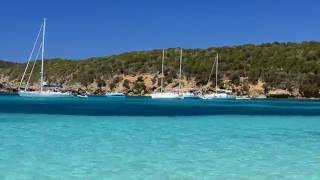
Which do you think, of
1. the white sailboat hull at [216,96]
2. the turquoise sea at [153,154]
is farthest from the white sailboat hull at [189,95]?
the turquoise sea at [153,154]

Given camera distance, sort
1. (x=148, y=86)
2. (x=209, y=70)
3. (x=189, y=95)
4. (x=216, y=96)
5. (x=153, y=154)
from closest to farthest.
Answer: (x=153, y=154) < (x=216, y=96) < (x=189, y=95) < (x=209, y=70) < (x=148, y=86)

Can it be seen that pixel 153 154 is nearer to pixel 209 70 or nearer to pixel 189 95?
pixel 189 95

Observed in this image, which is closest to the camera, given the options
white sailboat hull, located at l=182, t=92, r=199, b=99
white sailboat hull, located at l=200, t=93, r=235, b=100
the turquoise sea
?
the turquoise sea

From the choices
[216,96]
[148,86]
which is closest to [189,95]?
[216,96]

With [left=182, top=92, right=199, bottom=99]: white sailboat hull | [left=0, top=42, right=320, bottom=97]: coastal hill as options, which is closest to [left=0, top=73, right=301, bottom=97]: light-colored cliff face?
[left=0, top=42, right=320, bottom=97]: coastal hill

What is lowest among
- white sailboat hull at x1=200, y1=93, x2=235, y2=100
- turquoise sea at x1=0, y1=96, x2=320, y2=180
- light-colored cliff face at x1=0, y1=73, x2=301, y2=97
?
turquoise sea at x1=0, y1=96, x2=320, y2=180

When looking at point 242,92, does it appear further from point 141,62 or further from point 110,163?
point 110,163

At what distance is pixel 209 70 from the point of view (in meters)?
117

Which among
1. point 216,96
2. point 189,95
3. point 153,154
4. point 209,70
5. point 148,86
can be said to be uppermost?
point 209,70

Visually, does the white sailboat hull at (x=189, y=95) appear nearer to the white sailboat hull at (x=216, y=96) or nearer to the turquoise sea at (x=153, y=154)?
the white sailboat hull at (x=216, y=96)

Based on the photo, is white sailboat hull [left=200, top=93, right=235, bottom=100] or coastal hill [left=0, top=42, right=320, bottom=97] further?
coastal hill [left=0, top=42, right=320, bottom=97]

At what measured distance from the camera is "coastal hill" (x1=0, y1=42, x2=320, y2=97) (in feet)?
368

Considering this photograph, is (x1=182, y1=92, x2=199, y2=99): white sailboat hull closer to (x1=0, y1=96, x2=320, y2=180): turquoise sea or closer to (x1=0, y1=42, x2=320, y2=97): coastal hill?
(x1=0, y1=42, x2=320, y2=97): coastal hill

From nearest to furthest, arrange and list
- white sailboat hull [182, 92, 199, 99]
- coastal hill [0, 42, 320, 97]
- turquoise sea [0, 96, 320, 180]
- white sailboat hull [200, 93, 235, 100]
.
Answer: turquoise sea [0, 96, 320, 180] → white sailboat hull [200, 93, 235, 100] → white sailboat hull [182, 92, 199, 99] → coastal hill [0, 42, 320, 97]
